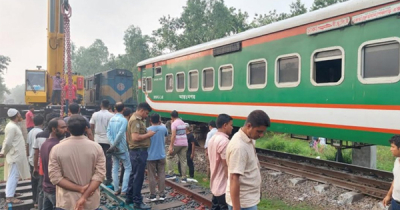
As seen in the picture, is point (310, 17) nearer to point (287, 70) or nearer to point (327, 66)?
point (327, 66)

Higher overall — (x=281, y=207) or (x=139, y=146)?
(x=139, y=146)

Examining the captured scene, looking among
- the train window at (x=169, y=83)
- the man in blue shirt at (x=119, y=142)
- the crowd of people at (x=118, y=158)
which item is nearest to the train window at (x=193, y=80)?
the train window at (x=169, y=83)

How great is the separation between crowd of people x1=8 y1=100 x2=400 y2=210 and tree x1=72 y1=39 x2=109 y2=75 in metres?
65.8

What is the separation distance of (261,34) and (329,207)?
4077mm

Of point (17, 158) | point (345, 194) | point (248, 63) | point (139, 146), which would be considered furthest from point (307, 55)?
point (17, 158)

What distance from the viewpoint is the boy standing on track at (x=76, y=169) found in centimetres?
320

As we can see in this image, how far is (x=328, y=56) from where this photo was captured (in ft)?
20.6

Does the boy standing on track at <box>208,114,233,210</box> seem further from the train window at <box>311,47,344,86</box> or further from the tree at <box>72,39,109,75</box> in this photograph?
the tree at <box>72,39,109,75</box>

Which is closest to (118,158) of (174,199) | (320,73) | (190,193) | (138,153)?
(138,153)

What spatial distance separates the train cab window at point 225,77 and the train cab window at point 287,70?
1.73 meters

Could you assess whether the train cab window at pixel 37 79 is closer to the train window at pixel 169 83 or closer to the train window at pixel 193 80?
the train window at pixel 169 83

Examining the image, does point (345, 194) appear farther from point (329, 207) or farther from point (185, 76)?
point (185, 76)

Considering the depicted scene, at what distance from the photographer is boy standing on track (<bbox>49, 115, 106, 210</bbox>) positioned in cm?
320

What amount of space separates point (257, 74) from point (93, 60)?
237 ft
